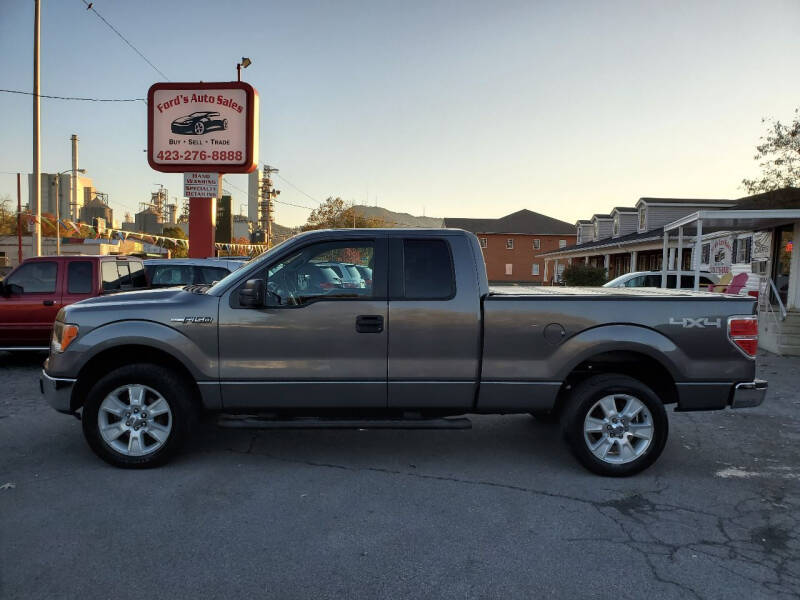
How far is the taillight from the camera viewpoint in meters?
4.67

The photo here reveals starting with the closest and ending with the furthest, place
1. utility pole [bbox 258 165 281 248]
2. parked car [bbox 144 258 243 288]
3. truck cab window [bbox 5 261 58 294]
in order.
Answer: truck cab window [bbox 5 261 58 294], parked car [bbox 144 258 243 288], utility pole [bbox 258 165 281 248]

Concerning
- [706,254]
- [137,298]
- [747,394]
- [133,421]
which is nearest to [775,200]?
[706,254]

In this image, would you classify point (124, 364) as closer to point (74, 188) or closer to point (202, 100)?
point (202, 100)

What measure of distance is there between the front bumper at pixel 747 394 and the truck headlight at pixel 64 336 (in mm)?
5368

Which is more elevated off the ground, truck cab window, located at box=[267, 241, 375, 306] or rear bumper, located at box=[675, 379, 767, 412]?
truck cab window, located at box=[267, 241, 375, 306]

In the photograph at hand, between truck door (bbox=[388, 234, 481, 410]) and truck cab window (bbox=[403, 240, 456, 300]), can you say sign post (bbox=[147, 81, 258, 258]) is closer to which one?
truck cab window (bbox=[403, 240, 456, 300])

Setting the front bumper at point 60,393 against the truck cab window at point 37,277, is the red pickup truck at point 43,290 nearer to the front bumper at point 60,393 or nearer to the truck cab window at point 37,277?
the truck cab window at point 37,277

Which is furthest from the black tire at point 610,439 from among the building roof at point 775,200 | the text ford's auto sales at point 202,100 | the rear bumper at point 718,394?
the building roof at point 775,200

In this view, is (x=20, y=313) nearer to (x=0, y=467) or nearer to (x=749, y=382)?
(x=0, y=467)

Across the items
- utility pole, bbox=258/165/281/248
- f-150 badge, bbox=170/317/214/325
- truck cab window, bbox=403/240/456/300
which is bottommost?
f-150 badge, bbox=170/317/214/325

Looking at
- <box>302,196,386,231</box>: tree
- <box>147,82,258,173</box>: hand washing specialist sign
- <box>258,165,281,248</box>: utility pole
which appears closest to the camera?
<box>147,82,258,173</box>: hand washing specialist sign

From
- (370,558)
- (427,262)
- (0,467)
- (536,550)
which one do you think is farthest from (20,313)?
(536,550)

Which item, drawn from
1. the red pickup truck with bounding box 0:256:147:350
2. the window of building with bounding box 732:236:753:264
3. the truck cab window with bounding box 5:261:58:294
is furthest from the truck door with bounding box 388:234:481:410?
the window of building with bounding box 732:236:753:264

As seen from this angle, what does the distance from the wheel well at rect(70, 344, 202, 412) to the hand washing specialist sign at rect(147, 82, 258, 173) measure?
546 inches
